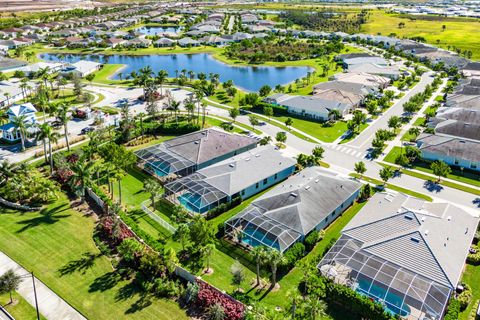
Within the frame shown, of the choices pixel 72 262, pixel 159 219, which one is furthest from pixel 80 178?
pixel 72 262

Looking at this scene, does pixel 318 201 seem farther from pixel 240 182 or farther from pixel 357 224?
pixel 240 182

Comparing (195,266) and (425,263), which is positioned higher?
(425,263)

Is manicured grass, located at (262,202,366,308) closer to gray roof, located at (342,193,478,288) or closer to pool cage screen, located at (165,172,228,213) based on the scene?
gray roof, located at (342,193,478,288)

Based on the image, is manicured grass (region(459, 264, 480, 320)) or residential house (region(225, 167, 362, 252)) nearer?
manicured grass (region(459, 264, 480, 320))

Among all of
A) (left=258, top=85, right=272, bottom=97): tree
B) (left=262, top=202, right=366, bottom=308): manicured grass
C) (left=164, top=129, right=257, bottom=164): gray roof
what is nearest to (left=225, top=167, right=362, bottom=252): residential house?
(left=262, top=202, right=366, bottom=308): manicured grass

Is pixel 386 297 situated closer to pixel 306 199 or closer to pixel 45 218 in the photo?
pixel 306 199

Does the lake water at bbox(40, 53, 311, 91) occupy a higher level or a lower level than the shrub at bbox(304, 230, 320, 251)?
lower

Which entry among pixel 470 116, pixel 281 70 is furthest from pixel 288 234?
pixel 281 70
